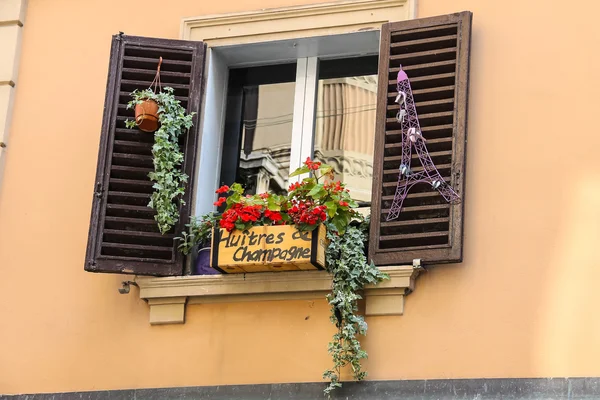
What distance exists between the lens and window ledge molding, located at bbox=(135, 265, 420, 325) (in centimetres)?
816

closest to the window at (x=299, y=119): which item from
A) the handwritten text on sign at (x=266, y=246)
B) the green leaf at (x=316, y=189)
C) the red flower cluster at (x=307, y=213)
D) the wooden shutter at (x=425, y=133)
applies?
the wooden shutter at (x=425, y=133)

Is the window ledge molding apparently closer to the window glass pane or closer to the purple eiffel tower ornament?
the purple eiffel tower ornament

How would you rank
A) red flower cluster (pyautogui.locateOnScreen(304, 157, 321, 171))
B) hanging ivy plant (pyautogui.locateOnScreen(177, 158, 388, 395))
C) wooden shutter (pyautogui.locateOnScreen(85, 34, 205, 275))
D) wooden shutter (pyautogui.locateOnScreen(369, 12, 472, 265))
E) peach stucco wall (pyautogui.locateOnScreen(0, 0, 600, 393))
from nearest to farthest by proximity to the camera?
peach stucco wall (pyautogui.locateOnScreen(0, 0, 600, 393)), hanging ivy plant (pyautogui.locateOnScreen(177, 158, 388, 395)), wooden shutter (pyautogui.locateOnScreen(369, 12, 472, 265)), red flower cluster (pyautogui.locateOnScreen(304, 157, 321, 171)), wooden shutter (pyautogui.locateOnScreen(85, 34, 205, 275))

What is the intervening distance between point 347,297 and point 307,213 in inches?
19.7

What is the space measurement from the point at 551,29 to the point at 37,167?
3.20m

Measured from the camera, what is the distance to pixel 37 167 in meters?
9.24

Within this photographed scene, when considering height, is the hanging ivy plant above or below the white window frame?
below

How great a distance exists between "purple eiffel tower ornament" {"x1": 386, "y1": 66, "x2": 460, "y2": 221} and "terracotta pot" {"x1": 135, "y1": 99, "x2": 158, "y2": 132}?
4.68 feet

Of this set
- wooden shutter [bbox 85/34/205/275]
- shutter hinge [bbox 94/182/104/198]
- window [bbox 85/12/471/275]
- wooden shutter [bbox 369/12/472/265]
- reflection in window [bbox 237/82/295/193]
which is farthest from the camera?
reflection in window [bbox 237/82/295/193]

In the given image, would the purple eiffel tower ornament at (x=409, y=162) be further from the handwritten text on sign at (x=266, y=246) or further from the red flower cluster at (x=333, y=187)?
the handwritten text on sign at (x=266, y=246)

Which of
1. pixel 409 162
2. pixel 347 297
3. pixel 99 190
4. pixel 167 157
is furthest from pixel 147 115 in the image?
pixel 347 297

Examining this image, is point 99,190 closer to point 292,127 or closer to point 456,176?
point 292,127

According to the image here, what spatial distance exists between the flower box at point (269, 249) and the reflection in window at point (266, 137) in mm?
917

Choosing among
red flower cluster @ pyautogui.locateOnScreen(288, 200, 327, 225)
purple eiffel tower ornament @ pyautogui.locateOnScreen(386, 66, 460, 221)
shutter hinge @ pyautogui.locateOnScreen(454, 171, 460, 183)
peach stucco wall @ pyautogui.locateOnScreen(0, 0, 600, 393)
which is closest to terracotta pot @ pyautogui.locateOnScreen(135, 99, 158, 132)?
peach stucco wall @ pyautogui.locateOnScreen(0, 0, 600, 393)
